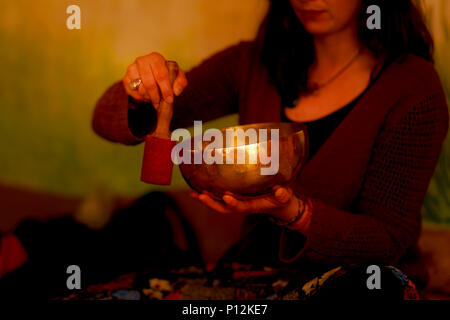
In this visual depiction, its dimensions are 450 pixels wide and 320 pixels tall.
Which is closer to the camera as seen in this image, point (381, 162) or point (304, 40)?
point (381, 162)

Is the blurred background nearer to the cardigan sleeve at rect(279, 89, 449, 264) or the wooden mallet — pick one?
the cardigan sleeve at rect(279, 89, 449, 264)

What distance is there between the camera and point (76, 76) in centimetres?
178

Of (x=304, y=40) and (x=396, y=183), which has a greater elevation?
(x=304, y=40)

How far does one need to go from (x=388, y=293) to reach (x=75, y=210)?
3.81ft

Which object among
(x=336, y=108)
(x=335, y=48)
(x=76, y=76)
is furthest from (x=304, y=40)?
(x=76, y=76)

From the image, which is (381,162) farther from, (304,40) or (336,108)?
(304,40)

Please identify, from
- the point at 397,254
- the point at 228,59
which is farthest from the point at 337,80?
the point at 397,254

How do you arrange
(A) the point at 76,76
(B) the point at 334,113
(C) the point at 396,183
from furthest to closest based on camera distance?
(A) the point at 76,76 → (B) the point at 334,113 → (C) the point at 396,183

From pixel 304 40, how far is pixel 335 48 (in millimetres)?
88

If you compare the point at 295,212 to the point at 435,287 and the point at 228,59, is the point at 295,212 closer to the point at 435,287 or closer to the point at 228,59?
the point at 228,59

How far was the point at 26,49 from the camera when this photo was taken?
1777 millimetres

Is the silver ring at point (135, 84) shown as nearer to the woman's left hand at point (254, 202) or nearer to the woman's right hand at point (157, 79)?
the woman's right hand at point (157, 79)

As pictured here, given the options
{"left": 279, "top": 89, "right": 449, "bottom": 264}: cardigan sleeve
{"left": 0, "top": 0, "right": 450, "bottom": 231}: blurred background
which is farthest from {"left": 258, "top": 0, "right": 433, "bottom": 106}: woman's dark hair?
{"left": 0, "top": 0, "right": 450, "bottom": 231}: blurred background

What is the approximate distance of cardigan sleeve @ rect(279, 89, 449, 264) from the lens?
1.09m
